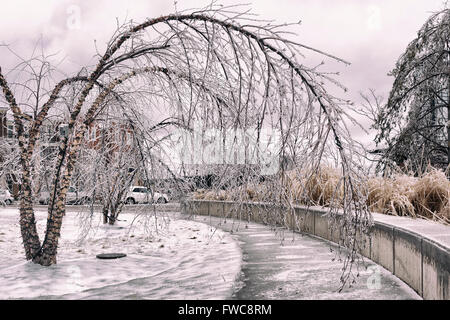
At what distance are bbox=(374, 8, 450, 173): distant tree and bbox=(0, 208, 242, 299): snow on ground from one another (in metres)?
9.68

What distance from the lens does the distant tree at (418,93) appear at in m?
16.9

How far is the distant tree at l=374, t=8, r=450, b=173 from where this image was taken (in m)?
16.9

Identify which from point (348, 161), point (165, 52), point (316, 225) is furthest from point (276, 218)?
point (316, 225)

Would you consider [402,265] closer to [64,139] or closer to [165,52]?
[165,52]

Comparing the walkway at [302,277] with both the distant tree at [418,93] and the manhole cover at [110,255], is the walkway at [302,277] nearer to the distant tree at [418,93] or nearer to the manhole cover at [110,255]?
the manhole cover at [110,255]

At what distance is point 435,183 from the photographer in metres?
8.66

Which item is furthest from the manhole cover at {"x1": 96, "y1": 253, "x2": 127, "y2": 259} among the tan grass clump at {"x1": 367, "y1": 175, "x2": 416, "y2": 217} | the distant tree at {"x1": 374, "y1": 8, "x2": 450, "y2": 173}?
the distant tree at {"x1": 374, "y1": 8, "x2": 450, "y2": 173}

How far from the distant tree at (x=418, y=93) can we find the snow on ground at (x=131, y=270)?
381 inches

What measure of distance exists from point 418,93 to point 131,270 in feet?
48.0

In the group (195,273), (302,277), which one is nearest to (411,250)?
(302,277)

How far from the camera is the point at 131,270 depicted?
7.36 metres

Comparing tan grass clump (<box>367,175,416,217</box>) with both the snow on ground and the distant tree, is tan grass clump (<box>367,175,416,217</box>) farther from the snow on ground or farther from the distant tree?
the distant tree

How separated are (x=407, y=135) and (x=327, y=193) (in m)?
8.14

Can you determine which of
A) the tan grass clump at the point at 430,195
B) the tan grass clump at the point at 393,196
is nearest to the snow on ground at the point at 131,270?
the tan grass clump at the point at 393,196
